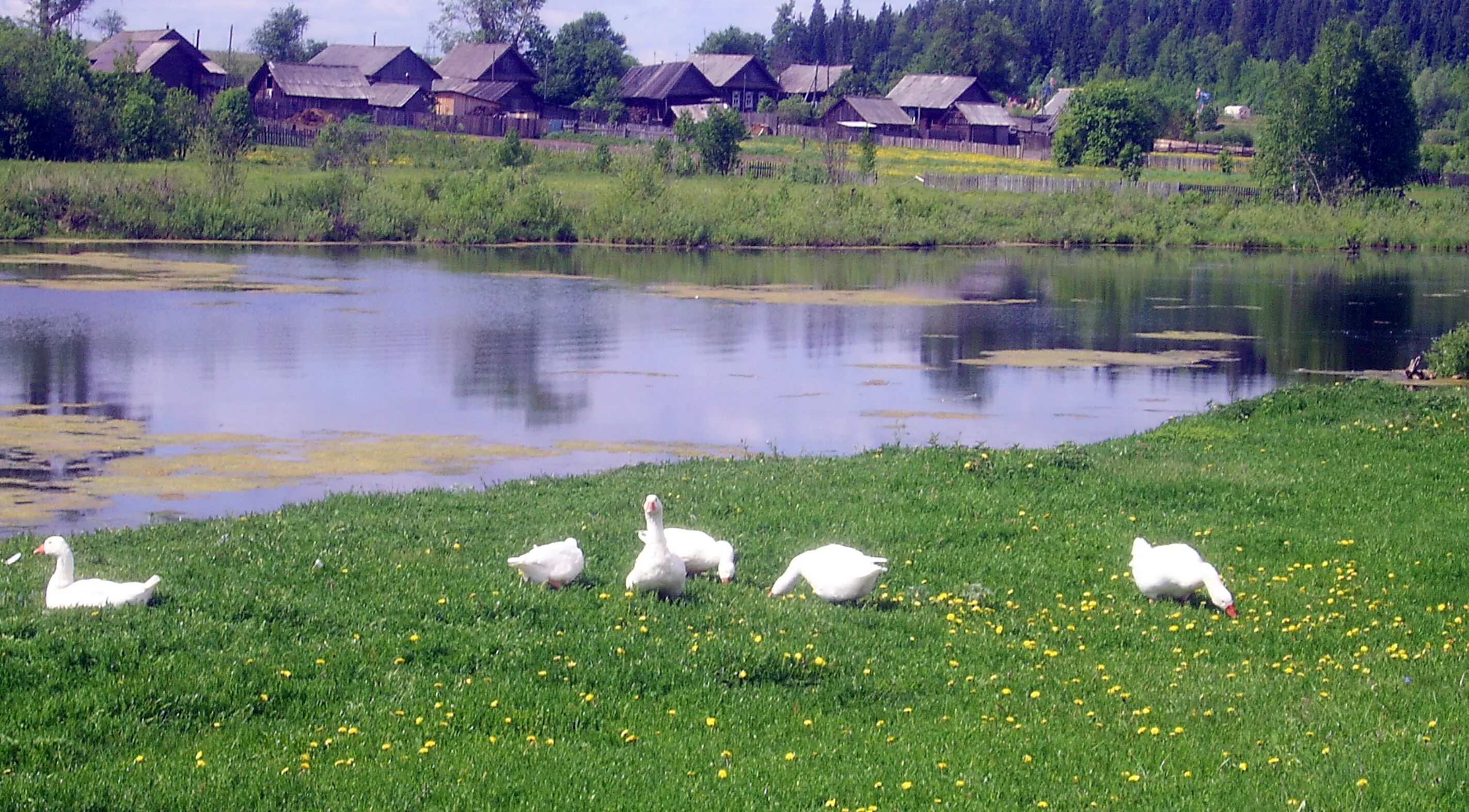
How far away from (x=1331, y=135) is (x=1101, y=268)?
32.4m

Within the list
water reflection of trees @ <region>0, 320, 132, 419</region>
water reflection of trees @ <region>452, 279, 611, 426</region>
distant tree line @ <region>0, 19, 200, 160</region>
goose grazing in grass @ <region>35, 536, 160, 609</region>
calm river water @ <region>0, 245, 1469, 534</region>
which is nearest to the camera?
goose grazing in grass @ <region>35, 536, 160, 609</region>

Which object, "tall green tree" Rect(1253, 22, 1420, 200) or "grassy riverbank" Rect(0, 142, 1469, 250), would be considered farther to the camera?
"tall green tree" Rect(1253, 22, 1420, 200)

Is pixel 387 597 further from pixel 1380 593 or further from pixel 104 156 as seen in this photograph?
pixel 104 156

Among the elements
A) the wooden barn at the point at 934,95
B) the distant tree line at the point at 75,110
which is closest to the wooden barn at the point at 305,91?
the distant tree line at the point at 75,110

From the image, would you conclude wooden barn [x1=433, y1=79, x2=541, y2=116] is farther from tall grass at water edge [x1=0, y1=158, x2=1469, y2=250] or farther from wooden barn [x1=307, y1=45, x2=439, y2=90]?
tall grass at water edge [x1=0, y1=158, x2=1469, y2=250]

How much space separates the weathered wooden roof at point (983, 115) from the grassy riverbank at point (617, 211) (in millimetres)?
24606

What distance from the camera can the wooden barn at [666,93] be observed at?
368 feet

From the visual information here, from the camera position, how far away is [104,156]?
72.1 m

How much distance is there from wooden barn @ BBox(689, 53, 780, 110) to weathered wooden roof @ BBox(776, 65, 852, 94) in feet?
16.0

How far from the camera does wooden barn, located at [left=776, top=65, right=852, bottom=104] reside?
124250mm

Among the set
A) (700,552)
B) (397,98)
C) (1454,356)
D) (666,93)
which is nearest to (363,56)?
(397,98)

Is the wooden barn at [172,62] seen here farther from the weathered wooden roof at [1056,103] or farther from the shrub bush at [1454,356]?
the shrub bush at [1454,356]

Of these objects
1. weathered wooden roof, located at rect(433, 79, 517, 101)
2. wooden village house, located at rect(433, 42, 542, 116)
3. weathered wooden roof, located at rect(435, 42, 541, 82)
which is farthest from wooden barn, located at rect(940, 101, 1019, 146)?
weathered wooden roof, located at rect(433, 79, 517, 101)

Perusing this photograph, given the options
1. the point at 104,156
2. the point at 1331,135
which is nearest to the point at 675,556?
the point at 104,156
